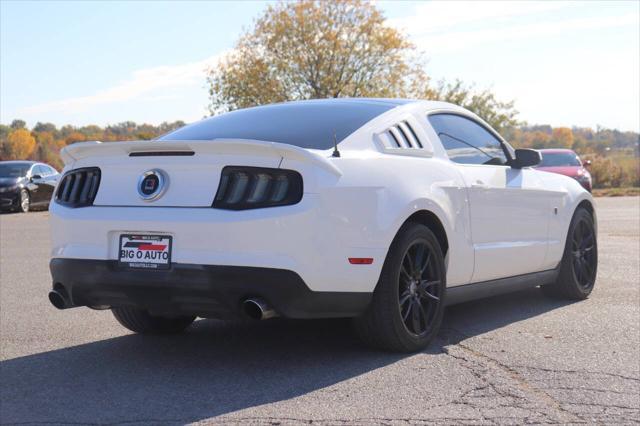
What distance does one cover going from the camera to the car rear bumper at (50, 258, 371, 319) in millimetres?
5043

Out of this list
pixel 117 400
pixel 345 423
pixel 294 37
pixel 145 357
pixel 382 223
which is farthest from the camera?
pixel 294 37

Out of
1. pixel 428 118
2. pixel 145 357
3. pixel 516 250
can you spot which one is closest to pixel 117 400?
pixel 145 357

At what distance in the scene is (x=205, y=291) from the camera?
5078mm

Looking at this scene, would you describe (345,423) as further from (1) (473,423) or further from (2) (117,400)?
(2) (117,400)

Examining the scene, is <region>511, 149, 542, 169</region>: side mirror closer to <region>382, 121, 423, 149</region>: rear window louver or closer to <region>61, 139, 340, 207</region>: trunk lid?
<region>382, 121, 423, 149</region>: rear window louver

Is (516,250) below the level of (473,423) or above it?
above

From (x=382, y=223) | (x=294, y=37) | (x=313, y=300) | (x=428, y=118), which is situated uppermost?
(x=294, y=37)

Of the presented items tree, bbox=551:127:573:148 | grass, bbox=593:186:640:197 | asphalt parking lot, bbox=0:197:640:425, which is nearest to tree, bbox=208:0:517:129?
grass, bbox=593:186:640:197

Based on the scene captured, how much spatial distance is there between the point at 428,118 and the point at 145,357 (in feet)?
8.00

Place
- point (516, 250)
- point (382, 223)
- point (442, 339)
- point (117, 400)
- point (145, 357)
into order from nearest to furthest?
point (117, 400)
point (382, 223)
point (145, 357)
point (442, 339)
point (516, 250)

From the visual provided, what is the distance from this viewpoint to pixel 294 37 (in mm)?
54344

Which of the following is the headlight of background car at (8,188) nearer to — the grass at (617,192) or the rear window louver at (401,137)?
the grass at (617,192)

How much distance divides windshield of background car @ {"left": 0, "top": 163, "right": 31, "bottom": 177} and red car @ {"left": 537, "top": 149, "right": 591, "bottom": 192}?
13992mm

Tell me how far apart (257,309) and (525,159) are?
3060mm
